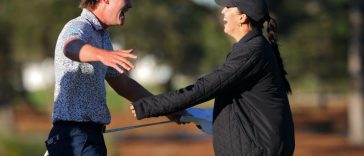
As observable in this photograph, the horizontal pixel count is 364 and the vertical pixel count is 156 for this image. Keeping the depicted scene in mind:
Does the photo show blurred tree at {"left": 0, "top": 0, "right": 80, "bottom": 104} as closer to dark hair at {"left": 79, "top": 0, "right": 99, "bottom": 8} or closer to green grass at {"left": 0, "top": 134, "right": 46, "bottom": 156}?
green grass at {"left": 0, "top": 134, "right": 46, "bottom": 156}

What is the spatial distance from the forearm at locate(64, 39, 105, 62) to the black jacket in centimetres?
43

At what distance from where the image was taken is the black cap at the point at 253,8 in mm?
5246

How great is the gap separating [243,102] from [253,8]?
1.63 ft

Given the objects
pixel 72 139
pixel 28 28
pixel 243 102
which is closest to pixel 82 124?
pixel 72 139

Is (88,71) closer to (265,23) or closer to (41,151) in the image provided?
(265,23)

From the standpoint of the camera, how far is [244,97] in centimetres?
520

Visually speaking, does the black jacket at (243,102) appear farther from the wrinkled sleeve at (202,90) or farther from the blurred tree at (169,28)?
the blurred tree at (169,28)

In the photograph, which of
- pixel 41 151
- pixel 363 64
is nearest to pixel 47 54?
pixel 363 64

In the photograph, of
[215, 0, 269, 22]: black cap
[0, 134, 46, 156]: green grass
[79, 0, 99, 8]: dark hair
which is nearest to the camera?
[215, 0, 269, 22]: black cap

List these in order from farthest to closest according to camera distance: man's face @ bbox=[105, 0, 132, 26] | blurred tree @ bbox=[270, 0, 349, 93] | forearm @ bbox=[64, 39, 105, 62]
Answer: blurred tree @ bbox=[270, 0, 349, 93] < man's face @ bbox=[105, 0, 132, 26] < forearm @ bbox=[64, 39, 105, 62]

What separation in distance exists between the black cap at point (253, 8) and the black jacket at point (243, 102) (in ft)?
0.30

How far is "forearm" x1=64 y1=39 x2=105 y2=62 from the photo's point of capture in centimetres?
477

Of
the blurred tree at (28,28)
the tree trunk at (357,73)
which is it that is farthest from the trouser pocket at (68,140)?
the tree trunk at (357,73)

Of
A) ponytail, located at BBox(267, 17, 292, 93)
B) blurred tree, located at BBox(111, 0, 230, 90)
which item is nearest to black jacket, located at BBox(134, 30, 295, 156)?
ponytail, located at BBox(267, 17, 292, 93)
